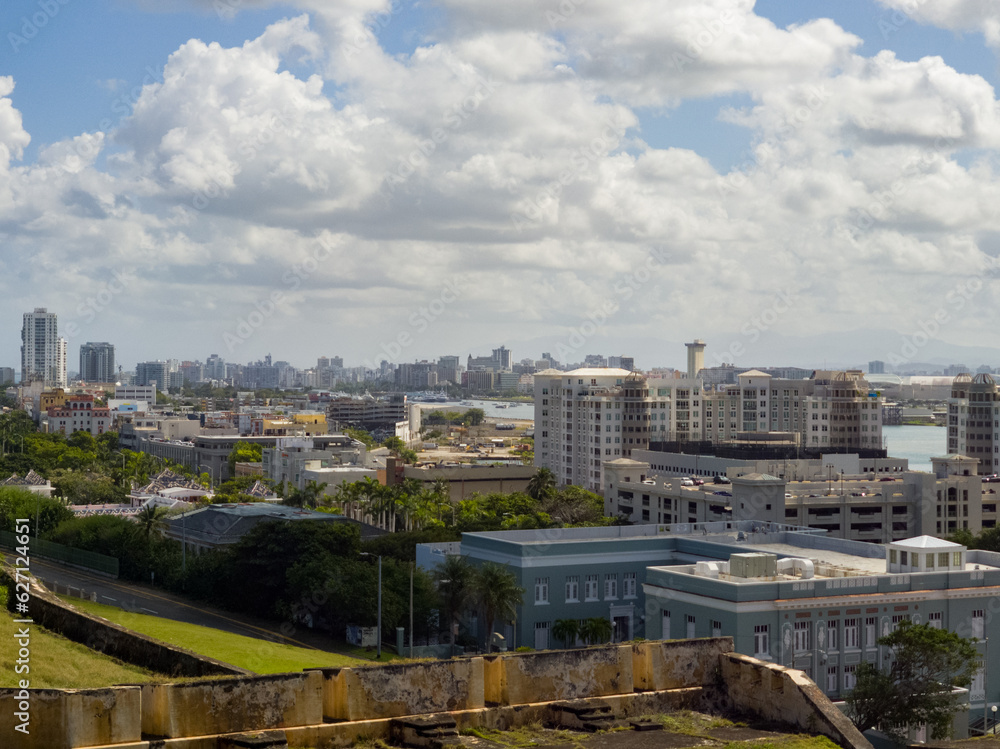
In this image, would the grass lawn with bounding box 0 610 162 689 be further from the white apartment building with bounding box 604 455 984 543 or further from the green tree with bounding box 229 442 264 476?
the green tree with bounding box 229 442 264 476

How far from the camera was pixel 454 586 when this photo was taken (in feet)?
141

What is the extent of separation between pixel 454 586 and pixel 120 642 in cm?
2602

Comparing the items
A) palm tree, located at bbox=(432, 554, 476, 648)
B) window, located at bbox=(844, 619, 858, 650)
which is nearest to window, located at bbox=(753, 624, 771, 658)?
window, located at bbox=(844, 619, 858, 650)

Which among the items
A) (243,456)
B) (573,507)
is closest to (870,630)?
(573,507)

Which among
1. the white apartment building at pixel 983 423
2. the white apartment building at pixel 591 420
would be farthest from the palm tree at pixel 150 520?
the white apartment building at pixel 983 423

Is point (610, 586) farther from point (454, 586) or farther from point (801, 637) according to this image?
point (801, 637)

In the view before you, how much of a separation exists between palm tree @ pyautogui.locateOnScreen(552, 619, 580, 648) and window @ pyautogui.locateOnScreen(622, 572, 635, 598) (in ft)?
8.74

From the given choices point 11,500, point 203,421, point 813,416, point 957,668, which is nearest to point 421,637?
point 957,668

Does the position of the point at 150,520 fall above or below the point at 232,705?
below

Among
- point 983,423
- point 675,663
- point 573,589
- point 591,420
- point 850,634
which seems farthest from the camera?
point 591,420

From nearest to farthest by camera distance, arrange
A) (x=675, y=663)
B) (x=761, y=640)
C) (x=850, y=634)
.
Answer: (x=675, y=663)
(x=761, y=640)
(x=850, y=634)

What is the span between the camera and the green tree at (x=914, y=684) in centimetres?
3111

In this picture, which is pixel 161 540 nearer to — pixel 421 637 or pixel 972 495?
pixel 421 637

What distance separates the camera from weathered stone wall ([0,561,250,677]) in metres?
15.7
